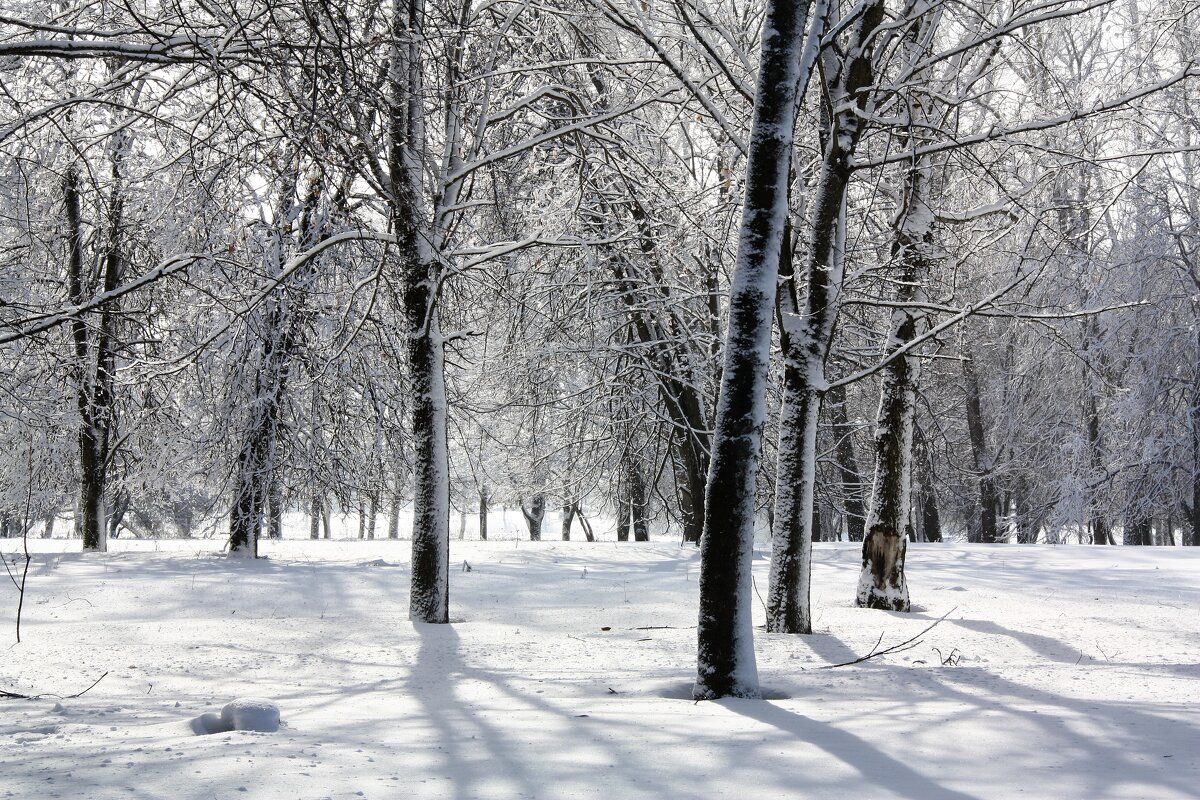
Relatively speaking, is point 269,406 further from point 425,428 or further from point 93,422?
point 425,428

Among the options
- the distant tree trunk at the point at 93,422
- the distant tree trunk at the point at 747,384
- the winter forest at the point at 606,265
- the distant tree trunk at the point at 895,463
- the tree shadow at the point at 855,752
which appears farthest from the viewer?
the distant tree trunk at the point at 93,422

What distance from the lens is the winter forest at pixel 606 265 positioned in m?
5.44

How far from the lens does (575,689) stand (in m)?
5.62

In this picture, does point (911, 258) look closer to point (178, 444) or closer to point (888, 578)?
point (888, 578)

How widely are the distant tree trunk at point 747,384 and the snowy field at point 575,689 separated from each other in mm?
355

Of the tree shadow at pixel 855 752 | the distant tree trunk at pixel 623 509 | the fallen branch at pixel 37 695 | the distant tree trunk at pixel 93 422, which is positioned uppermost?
the distant tree trunk at pixel 93 422

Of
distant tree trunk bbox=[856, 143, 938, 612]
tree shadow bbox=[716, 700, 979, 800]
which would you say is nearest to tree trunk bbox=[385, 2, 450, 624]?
distant tree trunk bbox=[856, 143, 938, 612]

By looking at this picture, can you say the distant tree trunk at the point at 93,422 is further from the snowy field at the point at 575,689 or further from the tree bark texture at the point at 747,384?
the tree bark texture at the point at 747,384

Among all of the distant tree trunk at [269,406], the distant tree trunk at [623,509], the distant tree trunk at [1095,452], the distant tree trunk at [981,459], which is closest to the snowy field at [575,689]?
the distant tree trunk at [269,406]

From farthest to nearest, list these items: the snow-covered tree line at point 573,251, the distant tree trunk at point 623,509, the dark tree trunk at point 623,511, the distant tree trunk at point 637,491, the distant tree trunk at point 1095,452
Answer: the distant tree trunk at point 1095,452 < the dark tree trunk at point 623,511 < the distant tree trunk at point 623,509 < the distant tree trunk at point 637,491 < the snow-covered tree line at point 573,251

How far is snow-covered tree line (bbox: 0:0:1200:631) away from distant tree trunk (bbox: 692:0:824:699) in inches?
2.3

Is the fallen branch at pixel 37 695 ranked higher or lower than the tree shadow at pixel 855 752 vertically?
lower

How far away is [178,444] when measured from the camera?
544 inches

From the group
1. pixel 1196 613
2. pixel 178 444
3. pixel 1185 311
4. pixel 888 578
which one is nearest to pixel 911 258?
pixel 888 578
